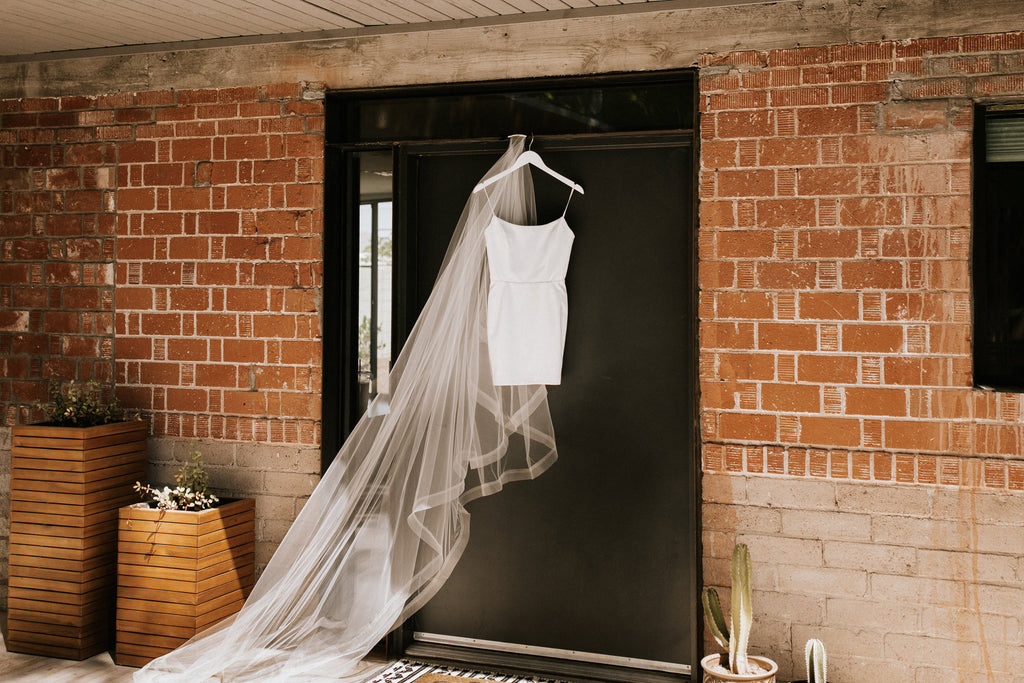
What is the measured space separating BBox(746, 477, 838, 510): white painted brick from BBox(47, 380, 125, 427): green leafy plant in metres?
2.75

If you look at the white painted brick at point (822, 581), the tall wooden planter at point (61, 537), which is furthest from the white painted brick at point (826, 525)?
the tall wooden planter at point (61, 537)

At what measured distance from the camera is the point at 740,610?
2.89 meters

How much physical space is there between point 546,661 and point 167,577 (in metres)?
1.56

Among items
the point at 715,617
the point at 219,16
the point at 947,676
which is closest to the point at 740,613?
the point at 715,617

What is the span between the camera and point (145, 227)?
3.98 meters

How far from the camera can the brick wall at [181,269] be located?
3.78m

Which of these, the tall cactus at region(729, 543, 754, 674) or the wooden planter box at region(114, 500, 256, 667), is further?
the wooden planter box at region(114, 500, 256, 667)

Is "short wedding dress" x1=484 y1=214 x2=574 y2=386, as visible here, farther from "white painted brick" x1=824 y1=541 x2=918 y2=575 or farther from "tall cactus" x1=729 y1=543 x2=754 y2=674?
"white painted brick" x1=824 y1=541 x2=918 y2=575

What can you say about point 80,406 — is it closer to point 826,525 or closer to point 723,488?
point 723,488

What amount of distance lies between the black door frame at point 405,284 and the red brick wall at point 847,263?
126 mm

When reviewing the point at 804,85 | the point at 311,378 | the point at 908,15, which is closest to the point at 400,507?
the point at 311,378

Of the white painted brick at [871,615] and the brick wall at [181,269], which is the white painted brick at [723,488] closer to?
the white painted brick at [871,615]

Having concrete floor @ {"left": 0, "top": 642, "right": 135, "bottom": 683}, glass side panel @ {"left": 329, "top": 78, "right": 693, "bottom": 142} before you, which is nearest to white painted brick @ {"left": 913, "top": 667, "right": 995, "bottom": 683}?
glass side panel @ {"left": 329, "top": 78, "right": 693, "bottom": 142}

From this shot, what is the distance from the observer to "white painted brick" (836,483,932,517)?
303 centimetres
